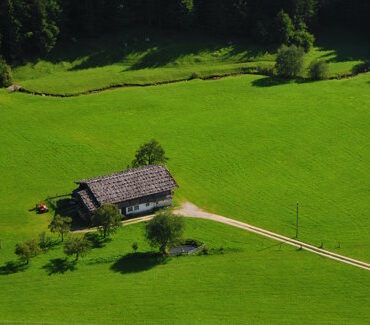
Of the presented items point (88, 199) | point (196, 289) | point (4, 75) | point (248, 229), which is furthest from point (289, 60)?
point (196, 289)

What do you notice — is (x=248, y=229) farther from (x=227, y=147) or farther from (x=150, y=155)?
(x=227, y=147)

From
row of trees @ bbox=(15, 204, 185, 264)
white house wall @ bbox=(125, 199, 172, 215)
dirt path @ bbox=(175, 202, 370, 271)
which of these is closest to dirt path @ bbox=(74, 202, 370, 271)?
dirt path @ bbox=(175, 202, 370, 271)

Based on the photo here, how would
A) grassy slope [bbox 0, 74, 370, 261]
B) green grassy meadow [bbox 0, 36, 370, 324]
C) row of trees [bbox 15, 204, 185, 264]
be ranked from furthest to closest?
grassy slope [bbox 0, 74, 370, 261] < row of trees [bbox 15, 204, 185, 264] < green grassy meadow [bbox 0, 36, 370, 324]

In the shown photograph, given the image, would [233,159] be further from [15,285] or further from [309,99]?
[15,285]

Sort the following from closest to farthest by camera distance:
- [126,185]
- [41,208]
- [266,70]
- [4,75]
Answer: [41,208], [126,185], [4,75], [266,70]

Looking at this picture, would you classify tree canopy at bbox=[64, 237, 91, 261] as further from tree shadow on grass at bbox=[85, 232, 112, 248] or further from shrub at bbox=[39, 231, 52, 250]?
shrub at bbox=[39, 231, 52, 250]
